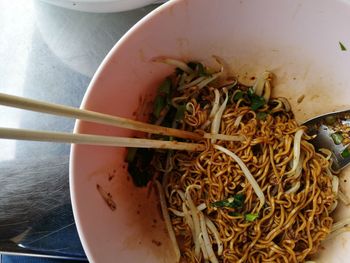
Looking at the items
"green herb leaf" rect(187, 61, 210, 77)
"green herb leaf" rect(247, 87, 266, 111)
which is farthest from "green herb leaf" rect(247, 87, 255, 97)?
"green herb leaf" rect(187, 61, 210, 77)

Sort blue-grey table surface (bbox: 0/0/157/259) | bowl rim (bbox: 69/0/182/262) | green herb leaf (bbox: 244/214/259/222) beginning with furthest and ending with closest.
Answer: blue-grey table surface (bbox: 0/0/157/259) < green herb leaf (bbox: 244/214/259/222) < bowl rim (bbox: 69/0/182/262)

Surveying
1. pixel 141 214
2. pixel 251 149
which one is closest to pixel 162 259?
pixel 141 214

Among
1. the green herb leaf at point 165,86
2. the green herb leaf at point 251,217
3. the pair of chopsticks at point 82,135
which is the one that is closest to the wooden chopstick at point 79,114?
the pair of chopsticks at point 82,135

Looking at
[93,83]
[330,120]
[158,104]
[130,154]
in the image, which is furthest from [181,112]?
[330,120]

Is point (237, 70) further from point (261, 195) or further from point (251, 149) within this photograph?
point (261, 195)

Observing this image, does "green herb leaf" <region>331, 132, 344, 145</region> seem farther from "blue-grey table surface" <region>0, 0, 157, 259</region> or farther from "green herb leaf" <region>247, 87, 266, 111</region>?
"blue-grey table surface" <region>0, 0, 157, 259</region>

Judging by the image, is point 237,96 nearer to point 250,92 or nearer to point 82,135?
point 250,92

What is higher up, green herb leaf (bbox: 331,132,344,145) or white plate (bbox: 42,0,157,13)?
white plate (bbox: 42,0,157,13)
